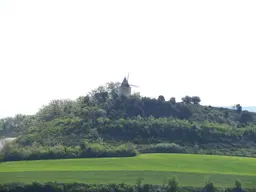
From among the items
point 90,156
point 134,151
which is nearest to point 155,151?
point 134,151

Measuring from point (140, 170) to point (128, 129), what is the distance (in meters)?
16.9

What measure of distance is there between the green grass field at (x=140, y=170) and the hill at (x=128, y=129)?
3.22 meters

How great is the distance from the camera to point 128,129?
6131 centimetres

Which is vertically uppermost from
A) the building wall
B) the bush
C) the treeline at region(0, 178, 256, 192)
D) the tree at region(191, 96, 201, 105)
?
the building wall

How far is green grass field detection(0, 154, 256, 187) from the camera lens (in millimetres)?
41688

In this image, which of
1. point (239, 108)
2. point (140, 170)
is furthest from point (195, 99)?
point (140, 170)

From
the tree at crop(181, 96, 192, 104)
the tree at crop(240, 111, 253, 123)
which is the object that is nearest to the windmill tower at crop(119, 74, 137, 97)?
the tree at crop(181, 96, 192, 104)

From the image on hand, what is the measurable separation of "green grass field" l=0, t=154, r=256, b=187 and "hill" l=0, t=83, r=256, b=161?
10.6 feet

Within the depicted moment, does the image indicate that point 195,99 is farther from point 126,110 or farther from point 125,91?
point 126,110

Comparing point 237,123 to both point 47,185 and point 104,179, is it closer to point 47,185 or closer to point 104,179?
point 104,179

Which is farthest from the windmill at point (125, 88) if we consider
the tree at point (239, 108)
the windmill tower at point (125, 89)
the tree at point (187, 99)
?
the tree at point (239, 108)

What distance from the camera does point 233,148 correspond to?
58.0 metres

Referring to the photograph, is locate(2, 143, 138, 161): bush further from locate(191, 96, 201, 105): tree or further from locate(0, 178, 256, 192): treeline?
locate(191, 96, 201, 105): tree

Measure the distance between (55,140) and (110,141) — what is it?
698 centimetres
